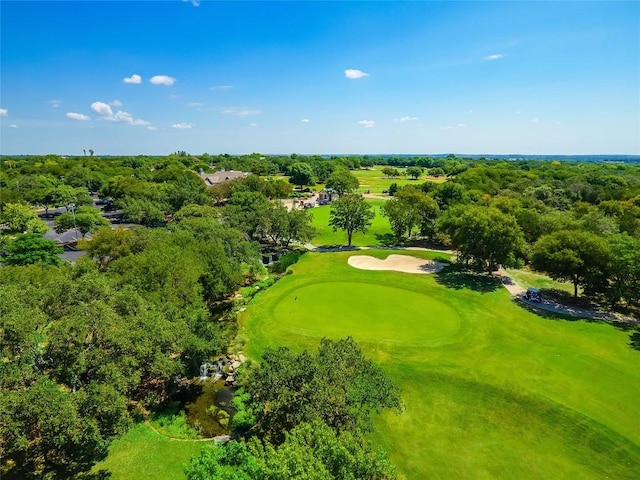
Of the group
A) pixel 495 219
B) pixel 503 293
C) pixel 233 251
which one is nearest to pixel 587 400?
pixel 503 293

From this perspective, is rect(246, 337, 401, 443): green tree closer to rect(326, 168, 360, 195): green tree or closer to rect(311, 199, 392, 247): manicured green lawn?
rect(311, 199, 392, 247): manicured green lawn

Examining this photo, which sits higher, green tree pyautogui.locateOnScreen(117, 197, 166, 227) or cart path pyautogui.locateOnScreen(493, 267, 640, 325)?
green tree pyautogui.locateOnScreen(117, 197, 166, 227)

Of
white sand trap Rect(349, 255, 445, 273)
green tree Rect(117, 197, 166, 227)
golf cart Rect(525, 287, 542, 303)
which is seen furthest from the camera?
green tree Rect(117, 197, 166, 227)

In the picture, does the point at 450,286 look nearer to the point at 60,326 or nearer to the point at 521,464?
the point at 521,464

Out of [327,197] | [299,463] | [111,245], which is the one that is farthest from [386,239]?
[299,463]

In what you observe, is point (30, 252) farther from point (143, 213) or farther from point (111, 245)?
point (143, 213)

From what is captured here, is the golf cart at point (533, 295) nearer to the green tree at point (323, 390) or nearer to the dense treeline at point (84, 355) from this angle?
the green tree at point (323, 390)

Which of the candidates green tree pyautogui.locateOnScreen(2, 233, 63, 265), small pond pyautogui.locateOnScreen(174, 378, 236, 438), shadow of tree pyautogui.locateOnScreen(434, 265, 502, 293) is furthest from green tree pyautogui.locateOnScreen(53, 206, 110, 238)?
shadow of tree pyautogui.locateOnScreen(434, 265, 502, 293)

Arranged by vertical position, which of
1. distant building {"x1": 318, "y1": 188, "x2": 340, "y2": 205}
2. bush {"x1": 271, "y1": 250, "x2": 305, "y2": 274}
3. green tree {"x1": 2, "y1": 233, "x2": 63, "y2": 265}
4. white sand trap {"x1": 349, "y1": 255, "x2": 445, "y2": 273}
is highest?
distant building {"x1": 318, "y1": 188, "x2": 340, "y2": 205}
